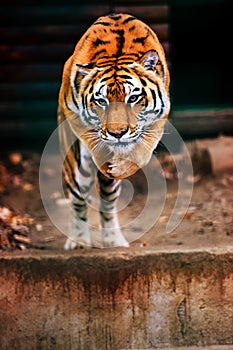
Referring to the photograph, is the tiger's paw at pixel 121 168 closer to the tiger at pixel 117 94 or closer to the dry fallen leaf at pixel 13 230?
the tiger at pixel 117 94

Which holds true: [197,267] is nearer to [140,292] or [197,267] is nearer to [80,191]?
[140,292]

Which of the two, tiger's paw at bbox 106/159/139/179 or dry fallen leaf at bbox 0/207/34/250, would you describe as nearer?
tiger's paw at bbox 106/159/139/179

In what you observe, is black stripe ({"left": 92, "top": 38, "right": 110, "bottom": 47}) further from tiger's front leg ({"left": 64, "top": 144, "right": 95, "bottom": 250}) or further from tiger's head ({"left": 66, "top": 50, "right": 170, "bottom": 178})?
tiger's front leg ({"left": 64, "top": 144, "right": 95, "bottom": 250})

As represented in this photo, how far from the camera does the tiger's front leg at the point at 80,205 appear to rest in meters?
5.18

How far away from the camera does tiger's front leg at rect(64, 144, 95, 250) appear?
17.0 feet

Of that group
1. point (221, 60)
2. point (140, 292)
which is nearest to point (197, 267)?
point (140, 292)

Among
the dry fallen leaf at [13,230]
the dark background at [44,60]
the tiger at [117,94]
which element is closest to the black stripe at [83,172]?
the tiger at [117,94]

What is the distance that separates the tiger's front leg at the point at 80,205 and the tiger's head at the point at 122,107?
22.0 inches

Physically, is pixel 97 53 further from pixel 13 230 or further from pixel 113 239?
pixel 13 230

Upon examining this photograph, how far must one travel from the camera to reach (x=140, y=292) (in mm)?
4922

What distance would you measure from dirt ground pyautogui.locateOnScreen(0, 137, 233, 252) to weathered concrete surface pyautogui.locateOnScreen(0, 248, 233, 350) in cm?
17

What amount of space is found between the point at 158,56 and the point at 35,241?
1.69 m

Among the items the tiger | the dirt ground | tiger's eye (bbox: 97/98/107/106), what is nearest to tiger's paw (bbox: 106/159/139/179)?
the tiger

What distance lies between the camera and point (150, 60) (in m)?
4.43
